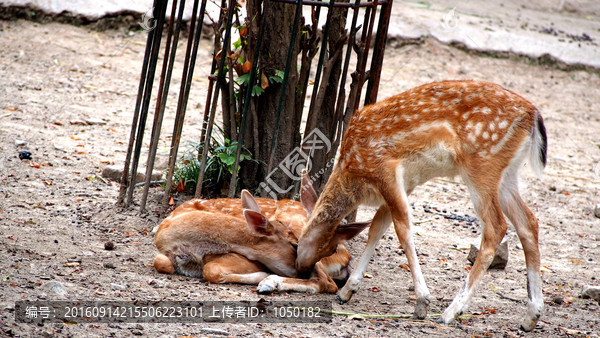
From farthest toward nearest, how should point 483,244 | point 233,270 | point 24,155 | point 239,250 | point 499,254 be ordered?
point 24,155, point 499,254, point 239,250, point 233,270, point 483,244

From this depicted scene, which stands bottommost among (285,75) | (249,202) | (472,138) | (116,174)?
(116,174)

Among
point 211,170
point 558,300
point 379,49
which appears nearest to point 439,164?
point 379,49

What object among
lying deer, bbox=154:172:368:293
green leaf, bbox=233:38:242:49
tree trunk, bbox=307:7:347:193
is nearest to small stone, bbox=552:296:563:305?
lying deer, bbox=154:172:368:293

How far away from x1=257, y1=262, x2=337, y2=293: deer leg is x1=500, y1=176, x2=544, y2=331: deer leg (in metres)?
1.42

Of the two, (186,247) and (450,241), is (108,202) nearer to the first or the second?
(186,247)

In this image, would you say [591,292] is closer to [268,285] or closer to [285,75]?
[268,285]

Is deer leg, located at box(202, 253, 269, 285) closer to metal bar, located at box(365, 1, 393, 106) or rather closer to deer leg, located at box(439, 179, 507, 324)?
deer leg, located at box(439, 179, 507, 324)

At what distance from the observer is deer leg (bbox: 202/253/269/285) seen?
488 centimetres

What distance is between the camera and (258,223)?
505 cm

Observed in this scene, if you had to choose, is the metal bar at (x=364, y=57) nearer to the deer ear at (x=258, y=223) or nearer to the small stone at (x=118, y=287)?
the deer ear at (x=258, y=223)

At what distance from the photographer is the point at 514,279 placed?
5824 millimetres

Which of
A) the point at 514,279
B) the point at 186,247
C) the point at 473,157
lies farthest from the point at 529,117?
the point at 186,247

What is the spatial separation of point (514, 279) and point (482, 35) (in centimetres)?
832

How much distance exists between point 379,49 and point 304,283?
2.19m
